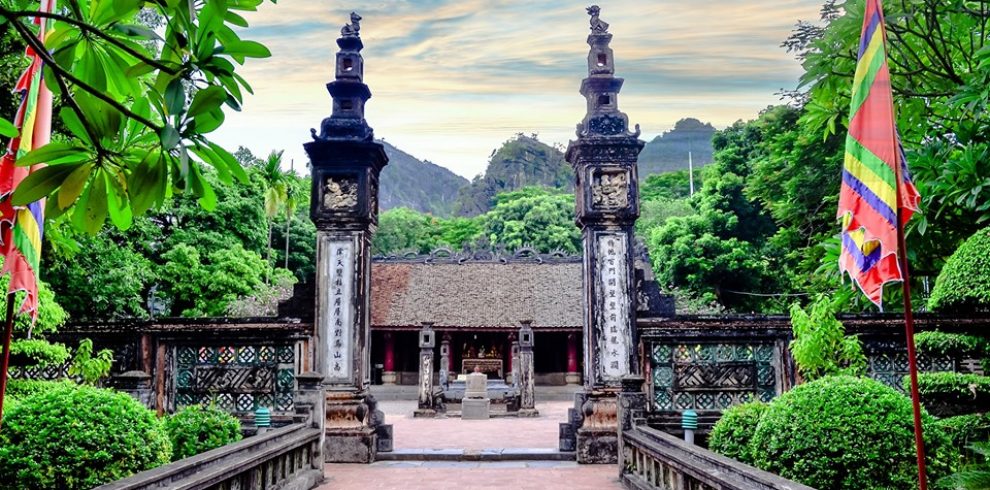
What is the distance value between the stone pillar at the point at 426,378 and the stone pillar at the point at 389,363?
6550mm

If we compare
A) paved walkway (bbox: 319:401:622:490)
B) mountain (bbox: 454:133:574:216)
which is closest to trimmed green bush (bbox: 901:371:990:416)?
paved walkway (bbox: 319:401:622:490)

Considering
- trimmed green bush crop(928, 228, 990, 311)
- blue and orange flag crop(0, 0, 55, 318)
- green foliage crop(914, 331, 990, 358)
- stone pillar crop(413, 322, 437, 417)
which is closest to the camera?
blue and orange flag crop(0, 0, 55, 318)

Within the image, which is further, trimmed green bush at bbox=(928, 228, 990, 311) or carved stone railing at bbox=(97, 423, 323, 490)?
trimmed green bush at bbox=(928, 228, 990, 311)

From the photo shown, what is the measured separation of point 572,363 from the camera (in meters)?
25.7

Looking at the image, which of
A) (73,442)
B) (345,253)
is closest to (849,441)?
(73,442)

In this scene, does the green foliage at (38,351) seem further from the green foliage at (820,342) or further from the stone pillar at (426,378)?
the stone pillar at (426,378)

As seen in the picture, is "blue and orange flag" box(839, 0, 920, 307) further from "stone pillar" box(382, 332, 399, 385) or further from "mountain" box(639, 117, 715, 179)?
"mountain" box(639, 117, 715, 179)

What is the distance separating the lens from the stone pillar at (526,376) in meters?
18.3

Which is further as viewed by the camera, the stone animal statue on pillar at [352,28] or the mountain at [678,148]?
the mountain at [678,148]

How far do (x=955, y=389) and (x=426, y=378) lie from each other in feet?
44.9

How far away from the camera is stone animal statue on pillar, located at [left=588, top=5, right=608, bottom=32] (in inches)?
415

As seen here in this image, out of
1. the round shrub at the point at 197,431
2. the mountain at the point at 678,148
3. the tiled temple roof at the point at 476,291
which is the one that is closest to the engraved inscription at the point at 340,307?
the round shrub at the point at 197,431

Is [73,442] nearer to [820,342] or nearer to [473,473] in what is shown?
[473,473]

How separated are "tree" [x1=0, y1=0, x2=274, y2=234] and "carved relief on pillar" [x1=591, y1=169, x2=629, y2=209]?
8.17 m
